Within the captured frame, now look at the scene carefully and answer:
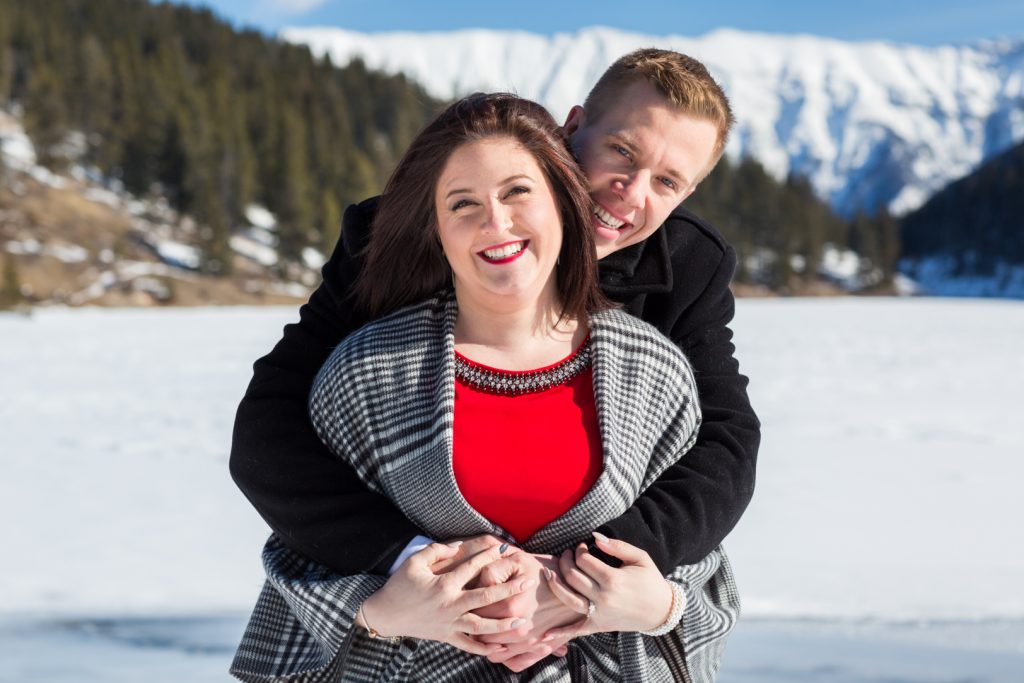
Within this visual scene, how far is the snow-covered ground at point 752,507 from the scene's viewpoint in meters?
3.46

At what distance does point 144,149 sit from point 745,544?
5439 cm

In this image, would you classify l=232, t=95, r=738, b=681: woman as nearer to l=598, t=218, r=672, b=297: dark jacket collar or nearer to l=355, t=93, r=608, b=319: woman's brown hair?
l=355, t=93, r=608, b=319: woman's brown hair

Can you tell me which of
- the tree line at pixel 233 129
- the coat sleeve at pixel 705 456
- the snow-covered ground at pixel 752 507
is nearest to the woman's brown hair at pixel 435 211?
the coat sleeve at pixel 705 456

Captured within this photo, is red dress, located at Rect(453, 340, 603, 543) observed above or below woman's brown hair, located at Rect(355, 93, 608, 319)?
below

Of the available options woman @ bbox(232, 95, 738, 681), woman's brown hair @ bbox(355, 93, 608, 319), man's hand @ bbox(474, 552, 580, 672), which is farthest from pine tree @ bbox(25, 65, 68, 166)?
man's hand @ bbox(474, 552, 580, 672)

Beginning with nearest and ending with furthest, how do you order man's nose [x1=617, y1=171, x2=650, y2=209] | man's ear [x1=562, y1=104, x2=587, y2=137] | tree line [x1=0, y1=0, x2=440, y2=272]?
man's nose [x1=617, y1=171, x2=650, y2=209]
man's ear [x1=562, y1=104, x2=587, y2=137]
tree line [x1=0, y1=0, x2=440, y2=272]

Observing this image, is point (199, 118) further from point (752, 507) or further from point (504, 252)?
point (504, 252)

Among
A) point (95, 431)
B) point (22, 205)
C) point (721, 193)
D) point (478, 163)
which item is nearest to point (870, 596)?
point (478, 163)

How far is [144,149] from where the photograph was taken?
53.4 meters

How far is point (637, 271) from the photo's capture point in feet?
5.90

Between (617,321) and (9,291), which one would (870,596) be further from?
(9,291)

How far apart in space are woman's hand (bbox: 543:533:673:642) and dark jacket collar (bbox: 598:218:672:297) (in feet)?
1.55

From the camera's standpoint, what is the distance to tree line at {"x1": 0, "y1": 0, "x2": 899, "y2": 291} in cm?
5281

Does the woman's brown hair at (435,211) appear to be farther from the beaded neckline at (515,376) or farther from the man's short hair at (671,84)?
the man's short hair at (671,84)
